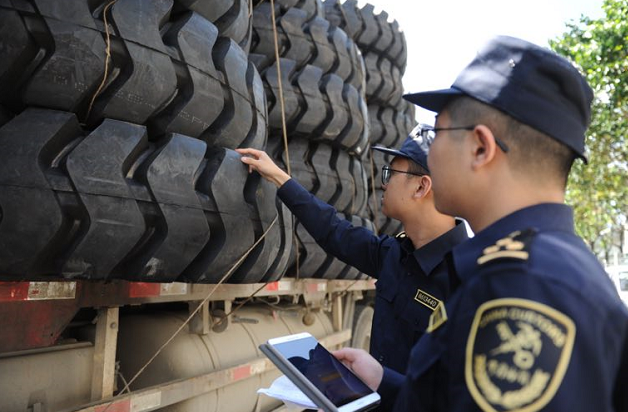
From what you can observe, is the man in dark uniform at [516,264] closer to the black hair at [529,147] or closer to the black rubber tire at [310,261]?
the black hair at [529,147]

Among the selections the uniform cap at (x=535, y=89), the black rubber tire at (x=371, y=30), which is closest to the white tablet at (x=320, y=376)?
the uniform cap at (x=535, y=89)

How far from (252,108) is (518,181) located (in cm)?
162

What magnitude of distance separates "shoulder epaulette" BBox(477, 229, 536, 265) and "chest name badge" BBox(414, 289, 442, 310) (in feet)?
3.84

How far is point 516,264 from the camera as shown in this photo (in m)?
0.88

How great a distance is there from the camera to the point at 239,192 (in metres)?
2.25

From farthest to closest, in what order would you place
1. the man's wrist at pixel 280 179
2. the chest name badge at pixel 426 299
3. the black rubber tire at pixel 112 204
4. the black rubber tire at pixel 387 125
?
the black rubber tire at pixel 387 125, the man's wrist at pixel 280 179, the chest name badge at pixel 426 299, the black rubber tire at pixel 112 204

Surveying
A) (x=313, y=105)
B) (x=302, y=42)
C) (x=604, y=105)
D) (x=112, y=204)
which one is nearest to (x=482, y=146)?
(x=112, y=204)

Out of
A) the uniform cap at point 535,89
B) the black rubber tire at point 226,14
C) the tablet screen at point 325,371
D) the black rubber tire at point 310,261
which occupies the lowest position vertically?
the black rubber tire at point 310,261

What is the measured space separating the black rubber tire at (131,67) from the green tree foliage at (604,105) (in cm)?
859

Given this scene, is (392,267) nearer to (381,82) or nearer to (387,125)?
(387,125)

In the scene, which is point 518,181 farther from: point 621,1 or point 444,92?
point 621,1

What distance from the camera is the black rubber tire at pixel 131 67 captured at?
65.3 inches

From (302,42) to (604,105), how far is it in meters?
12.9

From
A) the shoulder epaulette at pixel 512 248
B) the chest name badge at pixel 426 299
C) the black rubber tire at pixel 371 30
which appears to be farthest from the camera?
the black rubber tire at pixel 371 30
